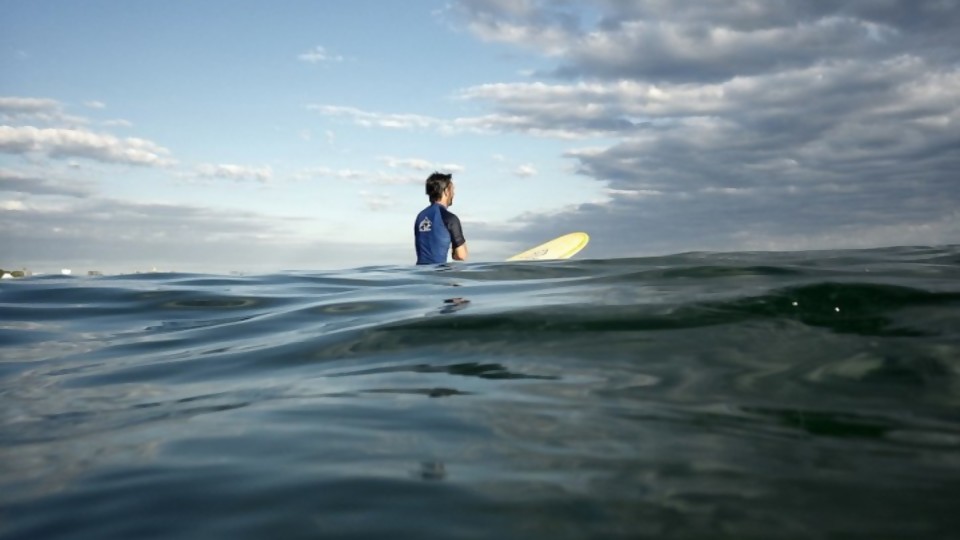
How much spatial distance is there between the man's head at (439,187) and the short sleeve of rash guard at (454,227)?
0.95 ft

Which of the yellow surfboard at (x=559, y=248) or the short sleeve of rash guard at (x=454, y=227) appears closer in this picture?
the short sleeve of rash guard at (x=454, y=227)

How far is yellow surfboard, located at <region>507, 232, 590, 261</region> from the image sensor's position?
14.3 meters

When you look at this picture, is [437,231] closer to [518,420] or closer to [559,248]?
[559,248]

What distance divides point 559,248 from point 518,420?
12.5m

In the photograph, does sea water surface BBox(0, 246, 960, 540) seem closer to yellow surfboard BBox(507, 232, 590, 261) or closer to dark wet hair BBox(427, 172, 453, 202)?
dark wet hair BBox(427, 172, 453, 202)

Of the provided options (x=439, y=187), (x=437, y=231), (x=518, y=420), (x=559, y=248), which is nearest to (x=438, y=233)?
(x=437, y=231)

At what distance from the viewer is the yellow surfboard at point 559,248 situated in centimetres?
1432

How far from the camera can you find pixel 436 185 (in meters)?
11.6

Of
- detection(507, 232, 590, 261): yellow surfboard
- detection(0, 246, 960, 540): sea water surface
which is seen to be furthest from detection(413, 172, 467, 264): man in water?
detection(0, 246, 960, 540): sea water surface

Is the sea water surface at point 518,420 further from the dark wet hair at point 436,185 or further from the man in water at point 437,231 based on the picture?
the dark wet hair at point 436,185

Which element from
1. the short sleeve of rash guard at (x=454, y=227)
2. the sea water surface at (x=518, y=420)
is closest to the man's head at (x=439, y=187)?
the short sleeve of rash guard at (x=454, y=227)

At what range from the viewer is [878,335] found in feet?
11.9

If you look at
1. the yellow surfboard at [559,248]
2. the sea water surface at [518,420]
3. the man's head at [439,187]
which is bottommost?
the sea water surface at [518,420]

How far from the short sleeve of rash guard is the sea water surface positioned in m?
5.93
